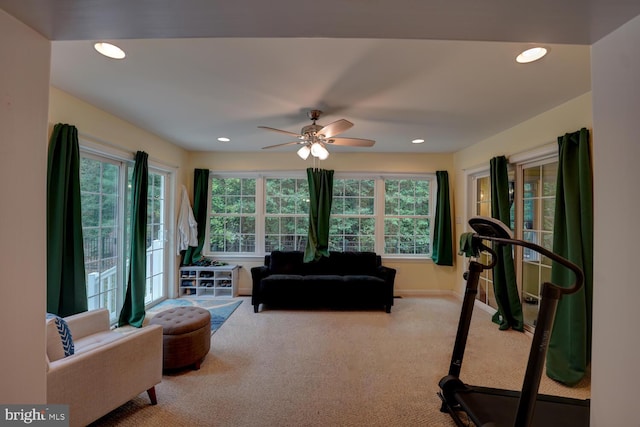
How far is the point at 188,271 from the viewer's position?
448cm

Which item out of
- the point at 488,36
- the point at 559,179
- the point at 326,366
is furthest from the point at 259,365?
the point at 559,179

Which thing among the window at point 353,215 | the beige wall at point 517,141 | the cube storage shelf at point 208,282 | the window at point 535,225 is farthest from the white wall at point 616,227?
the cube storage shelf at point 208,282

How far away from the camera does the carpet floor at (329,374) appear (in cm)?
187

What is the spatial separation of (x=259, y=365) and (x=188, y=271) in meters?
2.66

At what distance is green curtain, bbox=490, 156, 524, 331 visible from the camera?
125 inches

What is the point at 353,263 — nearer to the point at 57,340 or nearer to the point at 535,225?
the point at 535,225

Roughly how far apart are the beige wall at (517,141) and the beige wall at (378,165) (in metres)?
0.30

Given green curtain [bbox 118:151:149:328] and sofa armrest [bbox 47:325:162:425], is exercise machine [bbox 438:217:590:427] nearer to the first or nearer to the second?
sofa armrest [bbox 47:325:162:425]

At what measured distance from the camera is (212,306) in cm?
401

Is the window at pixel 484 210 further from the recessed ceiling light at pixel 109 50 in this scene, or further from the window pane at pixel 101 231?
the window pane at pixel 101 231

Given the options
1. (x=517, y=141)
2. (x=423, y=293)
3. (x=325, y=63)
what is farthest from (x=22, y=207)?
(x=423, y=293)

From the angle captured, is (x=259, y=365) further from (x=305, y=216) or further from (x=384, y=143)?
(x=384, y=143)

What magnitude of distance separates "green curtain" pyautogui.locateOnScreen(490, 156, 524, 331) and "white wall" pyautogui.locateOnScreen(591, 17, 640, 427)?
2.47 m

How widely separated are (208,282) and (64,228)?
242 cm
